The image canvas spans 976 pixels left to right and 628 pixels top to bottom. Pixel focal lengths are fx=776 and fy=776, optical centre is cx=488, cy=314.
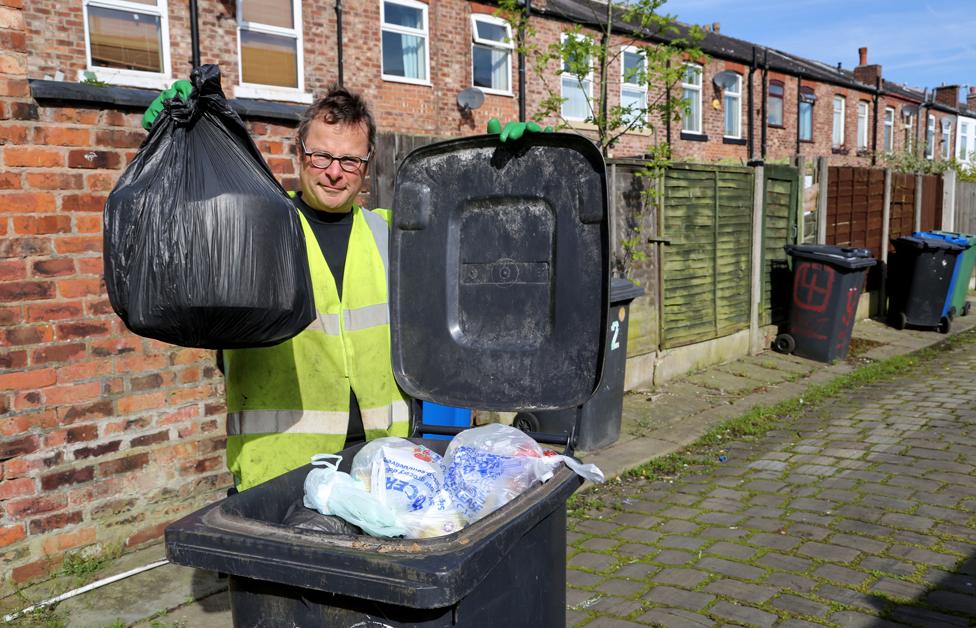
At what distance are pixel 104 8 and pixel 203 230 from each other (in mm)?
10099

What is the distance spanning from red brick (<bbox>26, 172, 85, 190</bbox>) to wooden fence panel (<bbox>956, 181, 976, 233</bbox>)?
15858 mm

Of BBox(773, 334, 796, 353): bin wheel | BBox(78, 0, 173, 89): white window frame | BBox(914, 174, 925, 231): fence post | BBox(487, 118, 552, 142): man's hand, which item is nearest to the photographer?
BBox(487, 118, 552, 142): man's hand

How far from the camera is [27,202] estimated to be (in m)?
3.31

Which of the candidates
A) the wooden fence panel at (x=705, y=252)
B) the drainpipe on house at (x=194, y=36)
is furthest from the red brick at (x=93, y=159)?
the drainpipe on house at (x=194, y=36)

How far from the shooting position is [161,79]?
35.2ft

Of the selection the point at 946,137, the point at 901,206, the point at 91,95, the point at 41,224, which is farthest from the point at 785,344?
the point at 946,137

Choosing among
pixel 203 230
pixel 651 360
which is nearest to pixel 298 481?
pixel 203 230

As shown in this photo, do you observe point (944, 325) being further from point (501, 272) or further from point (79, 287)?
point (79, 287)

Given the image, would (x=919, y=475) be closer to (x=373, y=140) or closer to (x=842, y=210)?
(x=373, y=140)

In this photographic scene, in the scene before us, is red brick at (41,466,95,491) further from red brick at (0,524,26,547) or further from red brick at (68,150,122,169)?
red brick at (68,150,122,169)

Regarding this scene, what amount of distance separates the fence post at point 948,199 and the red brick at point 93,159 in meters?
14.7

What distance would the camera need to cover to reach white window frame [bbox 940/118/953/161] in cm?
3284

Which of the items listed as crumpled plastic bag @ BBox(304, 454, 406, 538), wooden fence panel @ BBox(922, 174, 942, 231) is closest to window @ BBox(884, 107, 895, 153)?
wooden fence panel @ BBox(922, 174, 942, 231)

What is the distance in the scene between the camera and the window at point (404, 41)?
13.6m
